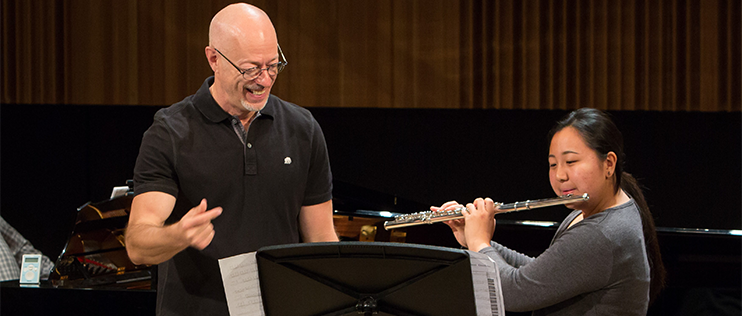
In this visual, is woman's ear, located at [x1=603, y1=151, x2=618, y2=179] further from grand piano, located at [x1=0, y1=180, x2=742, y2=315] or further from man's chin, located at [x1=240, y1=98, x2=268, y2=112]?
grand piano, located at [x1=0, y1=180, x2=742, y2=315]

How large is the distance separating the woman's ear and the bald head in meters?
0.98

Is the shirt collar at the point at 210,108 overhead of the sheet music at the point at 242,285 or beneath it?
overhead

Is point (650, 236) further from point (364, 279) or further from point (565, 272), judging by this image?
point (364, 279)

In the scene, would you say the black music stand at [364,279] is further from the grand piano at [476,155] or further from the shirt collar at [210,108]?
the grand piano at [476,155]

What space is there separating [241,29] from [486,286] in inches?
31.4

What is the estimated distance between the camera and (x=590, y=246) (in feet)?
5.48

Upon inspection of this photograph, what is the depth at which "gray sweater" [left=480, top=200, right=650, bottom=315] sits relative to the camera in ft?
5.46

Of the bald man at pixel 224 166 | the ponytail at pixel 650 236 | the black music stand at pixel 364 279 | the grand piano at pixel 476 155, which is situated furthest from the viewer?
the grand piano at pixel 476 155

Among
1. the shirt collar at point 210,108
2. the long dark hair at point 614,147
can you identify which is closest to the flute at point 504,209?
the long dark hair at point 614,147

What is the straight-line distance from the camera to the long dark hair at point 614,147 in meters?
1.82

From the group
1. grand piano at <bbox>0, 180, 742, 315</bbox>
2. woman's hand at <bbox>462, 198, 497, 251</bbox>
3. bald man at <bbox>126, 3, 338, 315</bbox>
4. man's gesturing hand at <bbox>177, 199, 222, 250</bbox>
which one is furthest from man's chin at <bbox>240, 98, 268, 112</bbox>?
grand piano at <bbox>0, 180, 742, 315</bbox>

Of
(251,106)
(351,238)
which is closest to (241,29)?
(251,106)

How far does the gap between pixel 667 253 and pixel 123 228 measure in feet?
8.46

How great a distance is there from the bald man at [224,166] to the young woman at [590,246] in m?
0.66
